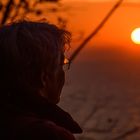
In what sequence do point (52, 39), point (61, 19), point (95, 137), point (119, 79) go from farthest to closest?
point (119, 79) → point (95, 137) → point (61, 19) → point (52, 39)

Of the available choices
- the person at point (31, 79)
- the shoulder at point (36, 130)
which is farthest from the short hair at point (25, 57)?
the shoulder at point (36, 130)

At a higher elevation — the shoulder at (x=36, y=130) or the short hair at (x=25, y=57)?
the short hair at (x=25, y=57)

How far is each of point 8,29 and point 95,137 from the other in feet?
49.5

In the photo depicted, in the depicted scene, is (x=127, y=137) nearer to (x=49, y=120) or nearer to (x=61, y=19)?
(x=61, y=19)

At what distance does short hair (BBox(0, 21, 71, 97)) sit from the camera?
247 centimetres

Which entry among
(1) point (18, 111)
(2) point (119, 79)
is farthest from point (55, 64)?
(2) point (119, 79)

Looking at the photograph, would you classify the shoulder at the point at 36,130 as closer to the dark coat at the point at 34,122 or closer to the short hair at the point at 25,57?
the dark coat at the point at 34,122

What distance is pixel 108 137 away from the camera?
17953mm

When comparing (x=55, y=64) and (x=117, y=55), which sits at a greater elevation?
(x=55, y=64)

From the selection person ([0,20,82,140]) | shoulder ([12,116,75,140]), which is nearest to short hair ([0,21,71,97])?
person ([0,20,82,140])

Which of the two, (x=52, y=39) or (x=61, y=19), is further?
(x=61, y=19)

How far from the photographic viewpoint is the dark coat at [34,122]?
2307 millimetres

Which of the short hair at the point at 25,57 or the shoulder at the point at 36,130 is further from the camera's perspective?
the short hair at the point at 25,57

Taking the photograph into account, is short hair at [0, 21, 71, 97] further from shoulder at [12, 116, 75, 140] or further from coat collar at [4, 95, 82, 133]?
shoulder at [12, 116, 75, 140]
